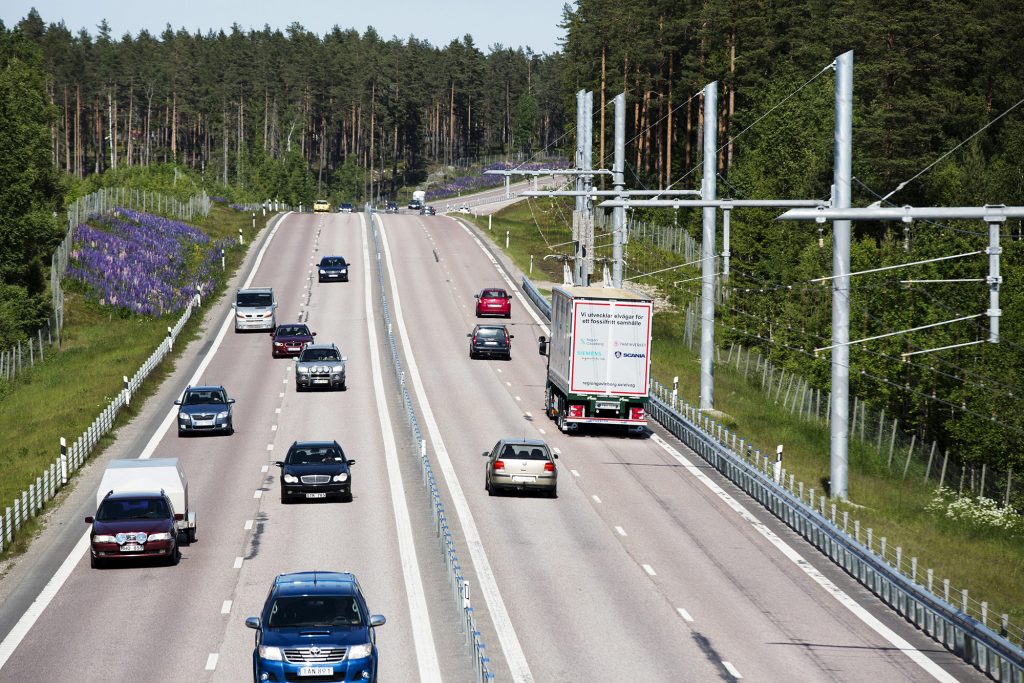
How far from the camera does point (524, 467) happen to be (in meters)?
37.8

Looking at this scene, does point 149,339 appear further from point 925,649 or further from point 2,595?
point 925,649

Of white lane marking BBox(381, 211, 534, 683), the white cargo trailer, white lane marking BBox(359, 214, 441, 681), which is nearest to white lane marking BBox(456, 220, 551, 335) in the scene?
white lane marking BBox(359, 214, 441, 681)

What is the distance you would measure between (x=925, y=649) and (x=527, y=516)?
12740mm

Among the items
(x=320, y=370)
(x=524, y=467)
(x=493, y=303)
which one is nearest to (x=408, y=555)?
(x=524, y=467)

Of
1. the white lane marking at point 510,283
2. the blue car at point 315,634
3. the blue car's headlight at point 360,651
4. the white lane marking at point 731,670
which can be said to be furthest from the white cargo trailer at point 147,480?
the white lane marking at point 510,283

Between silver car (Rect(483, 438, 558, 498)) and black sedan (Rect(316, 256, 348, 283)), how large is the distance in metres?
51.9

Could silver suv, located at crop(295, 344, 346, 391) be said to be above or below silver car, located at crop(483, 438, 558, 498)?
above

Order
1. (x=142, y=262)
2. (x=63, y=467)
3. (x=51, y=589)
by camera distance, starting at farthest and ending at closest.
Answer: (x=142, y=262) → (x=63, y=467) → (x=51, y=589)

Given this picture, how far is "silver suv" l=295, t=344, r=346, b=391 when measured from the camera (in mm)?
55406

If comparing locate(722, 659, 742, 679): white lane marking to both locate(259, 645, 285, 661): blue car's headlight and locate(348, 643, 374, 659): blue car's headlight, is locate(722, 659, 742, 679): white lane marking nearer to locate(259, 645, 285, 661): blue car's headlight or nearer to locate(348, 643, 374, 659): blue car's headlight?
locate(348, 643, 374, 659): blue car's headlight

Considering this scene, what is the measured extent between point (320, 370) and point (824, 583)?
29.3 metres

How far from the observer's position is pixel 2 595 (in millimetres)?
27812

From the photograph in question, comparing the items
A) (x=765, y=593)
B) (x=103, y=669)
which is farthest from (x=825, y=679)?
(x=103, y=669)

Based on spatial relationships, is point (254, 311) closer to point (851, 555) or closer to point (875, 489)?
point (875, 489)
